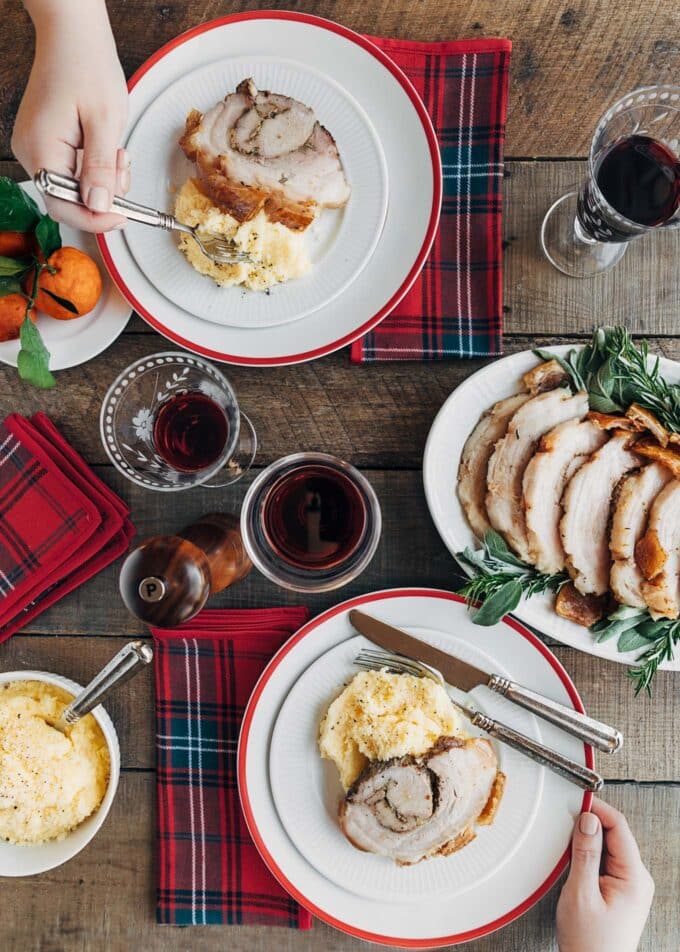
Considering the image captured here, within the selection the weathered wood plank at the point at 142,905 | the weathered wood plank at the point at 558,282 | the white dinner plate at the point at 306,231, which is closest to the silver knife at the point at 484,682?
the weathered wood plank at the point at 142,905

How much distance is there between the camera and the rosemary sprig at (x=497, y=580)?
163 centimetres

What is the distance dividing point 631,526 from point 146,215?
1.17 m

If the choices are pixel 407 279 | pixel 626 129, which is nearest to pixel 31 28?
pixel 407 279

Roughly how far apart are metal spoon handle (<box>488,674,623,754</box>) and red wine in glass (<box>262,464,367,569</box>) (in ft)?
1.51

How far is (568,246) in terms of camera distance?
179cm

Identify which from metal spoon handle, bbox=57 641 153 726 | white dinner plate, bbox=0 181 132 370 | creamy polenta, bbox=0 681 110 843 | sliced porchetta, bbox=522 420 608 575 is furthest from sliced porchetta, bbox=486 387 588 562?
creamy polenta, bbox=0 681 110 843

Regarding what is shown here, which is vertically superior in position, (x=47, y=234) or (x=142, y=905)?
(x=47, y=234)

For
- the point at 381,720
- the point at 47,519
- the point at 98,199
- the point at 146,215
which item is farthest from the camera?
the point at 47,519

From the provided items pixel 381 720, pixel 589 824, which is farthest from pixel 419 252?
pixel 589 824

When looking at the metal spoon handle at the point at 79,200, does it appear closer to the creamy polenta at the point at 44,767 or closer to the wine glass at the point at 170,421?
the wine glass at the point at 170,421

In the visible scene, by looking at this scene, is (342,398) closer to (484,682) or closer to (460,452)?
(460,452)

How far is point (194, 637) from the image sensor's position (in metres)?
1.77

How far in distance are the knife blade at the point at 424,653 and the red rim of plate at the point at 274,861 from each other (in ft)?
0.21

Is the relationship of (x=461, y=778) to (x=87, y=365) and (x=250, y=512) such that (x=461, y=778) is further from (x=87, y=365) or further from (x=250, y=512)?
(x=87, y=365)
